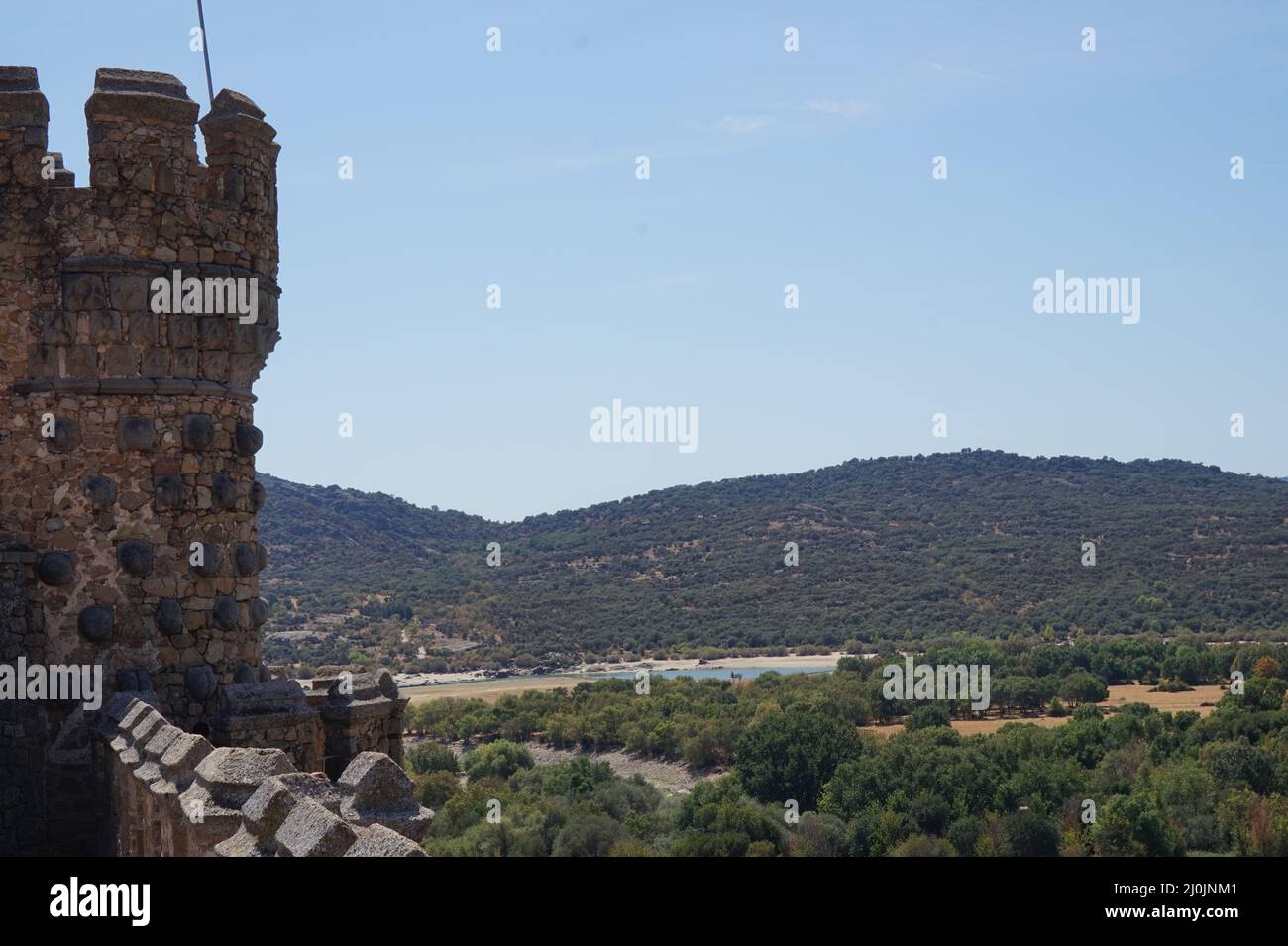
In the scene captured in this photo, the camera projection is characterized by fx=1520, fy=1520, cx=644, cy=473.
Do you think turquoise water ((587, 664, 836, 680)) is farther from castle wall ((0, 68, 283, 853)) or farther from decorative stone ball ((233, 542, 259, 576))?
castle wall ((0, 68, 283, 853))

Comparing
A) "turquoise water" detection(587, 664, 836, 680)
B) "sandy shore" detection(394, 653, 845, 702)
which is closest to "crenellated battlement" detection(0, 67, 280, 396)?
"sandy shore" detection(394, 653, 845, 702)

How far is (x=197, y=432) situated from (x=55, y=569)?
43.2 inches

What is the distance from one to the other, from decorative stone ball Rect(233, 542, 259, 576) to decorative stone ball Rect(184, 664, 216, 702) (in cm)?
67

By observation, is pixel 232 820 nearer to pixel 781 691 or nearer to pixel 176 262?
pixel 176 262

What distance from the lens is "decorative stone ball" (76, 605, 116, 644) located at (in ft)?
28.0

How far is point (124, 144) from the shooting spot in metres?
8.77

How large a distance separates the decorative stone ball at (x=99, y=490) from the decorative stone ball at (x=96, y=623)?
1.95 feet

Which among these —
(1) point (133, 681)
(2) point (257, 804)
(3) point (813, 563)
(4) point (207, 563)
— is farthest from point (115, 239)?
(3) point (813, 563)

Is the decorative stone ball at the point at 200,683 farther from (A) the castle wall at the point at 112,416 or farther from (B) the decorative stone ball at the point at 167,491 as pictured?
(B) the decorative stone ball at the point at 167,491

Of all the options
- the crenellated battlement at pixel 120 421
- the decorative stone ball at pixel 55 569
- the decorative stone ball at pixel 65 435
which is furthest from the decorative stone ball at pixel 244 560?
the decorative stone ball at pixel 65 435

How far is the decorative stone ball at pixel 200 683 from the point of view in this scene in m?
8.73
